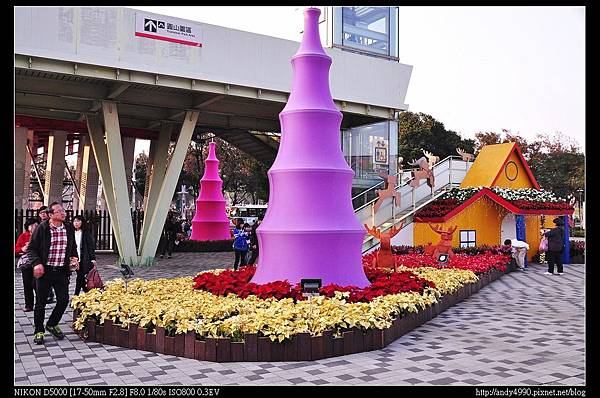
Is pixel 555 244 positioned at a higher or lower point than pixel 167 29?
lower

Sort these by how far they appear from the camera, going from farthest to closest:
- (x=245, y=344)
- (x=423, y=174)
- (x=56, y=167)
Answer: (x=56, y=167), (x=423, y=174), (x=245, y=344)

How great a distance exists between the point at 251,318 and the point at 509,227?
52.6 ft

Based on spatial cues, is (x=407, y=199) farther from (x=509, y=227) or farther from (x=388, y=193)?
(x=509, y=227)

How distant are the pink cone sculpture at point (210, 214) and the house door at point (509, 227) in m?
12.7

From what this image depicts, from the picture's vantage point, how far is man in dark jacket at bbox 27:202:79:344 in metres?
7.48

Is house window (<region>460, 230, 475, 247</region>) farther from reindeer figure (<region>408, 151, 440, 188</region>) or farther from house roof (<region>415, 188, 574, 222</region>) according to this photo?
reindeer figure (<region>408, 151, 440, 188</region>)

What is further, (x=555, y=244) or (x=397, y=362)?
(x=555, y=244)

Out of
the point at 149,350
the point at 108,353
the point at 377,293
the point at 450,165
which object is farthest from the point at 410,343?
the point at 450,165

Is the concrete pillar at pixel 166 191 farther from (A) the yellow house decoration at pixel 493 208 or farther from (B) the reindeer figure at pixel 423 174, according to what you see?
(A) the yellow house decoration at pixel 493 208

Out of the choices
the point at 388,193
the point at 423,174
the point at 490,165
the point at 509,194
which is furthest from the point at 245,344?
the point at 490,165

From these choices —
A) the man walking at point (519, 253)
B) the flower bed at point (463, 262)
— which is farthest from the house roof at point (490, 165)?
the flower bed at point (463, 262)

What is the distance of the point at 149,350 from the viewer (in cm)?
704

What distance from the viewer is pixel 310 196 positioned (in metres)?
9.49

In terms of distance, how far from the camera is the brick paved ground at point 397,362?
587 centimetres
